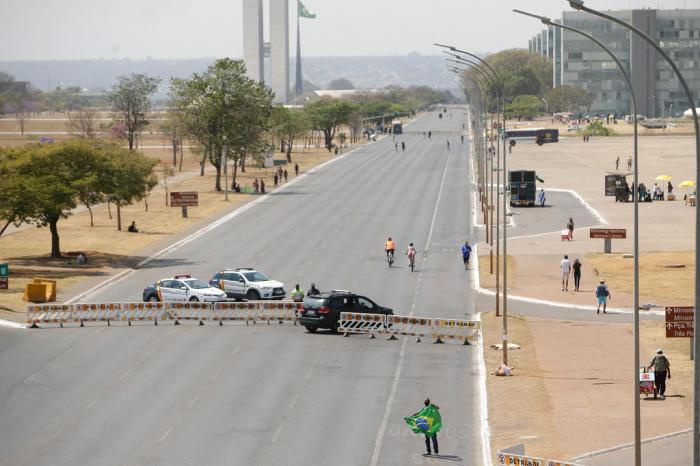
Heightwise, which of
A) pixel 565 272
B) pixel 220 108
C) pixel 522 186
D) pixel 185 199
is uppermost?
pixel 220 108

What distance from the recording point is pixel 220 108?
118m

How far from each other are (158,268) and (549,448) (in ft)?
125

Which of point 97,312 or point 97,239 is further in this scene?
point 97,239

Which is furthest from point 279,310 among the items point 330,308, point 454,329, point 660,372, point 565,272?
point 660,372

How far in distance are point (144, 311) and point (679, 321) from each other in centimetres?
2110

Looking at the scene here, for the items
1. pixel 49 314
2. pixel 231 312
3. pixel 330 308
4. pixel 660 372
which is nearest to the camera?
pixel 660 372

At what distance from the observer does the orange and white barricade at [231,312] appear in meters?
50.0

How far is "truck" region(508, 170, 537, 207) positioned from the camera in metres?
98.3

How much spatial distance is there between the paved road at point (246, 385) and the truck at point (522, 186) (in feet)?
102

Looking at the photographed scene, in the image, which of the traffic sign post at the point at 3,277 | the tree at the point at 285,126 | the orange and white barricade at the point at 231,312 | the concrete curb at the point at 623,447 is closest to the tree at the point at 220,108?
the tree at the point at 285,126

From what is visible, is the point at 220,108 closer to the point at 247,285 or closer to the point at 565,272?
the point at 565,272

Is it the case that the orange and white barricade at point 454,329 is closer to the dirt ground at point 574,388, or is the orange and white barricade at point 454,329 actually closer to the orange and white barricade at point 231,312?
the dirt ground at point 574,388

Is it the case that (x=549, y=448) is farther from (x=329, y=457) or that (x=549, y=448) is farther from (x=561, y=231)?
(x=561, y=231)

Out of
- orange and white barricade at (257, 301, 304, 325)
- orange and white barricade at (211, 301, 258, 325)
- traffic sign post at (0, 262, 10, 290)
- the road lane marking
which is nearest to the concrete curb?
the road lane marking
